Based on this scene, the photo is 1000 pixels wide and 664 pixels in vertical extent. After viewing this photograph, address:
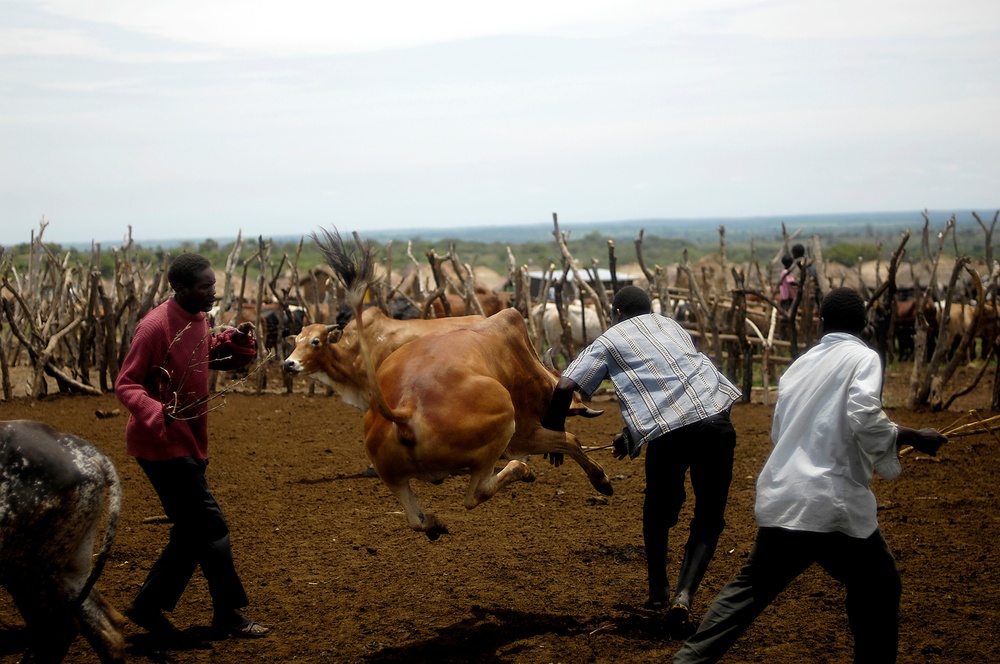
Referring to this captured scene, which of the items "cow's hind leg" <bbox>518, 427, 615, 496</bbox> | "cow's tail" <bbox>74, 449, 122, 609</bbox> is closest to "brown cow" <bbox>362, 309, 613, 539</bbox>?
"cow's hind leg" <bbox>518, 427, 615, 496</bbox>

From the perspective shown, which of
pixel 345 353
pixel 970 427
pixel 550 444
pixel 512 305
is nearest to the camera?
pixel 550 444

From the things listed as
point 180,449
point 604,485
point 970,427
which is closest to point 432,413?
point 180,449

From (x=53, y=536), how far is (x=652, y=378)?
2640 mm

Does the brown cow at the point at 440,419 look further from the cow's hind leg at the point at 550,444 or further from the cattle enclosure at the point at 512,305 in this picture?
the cattle enclosure at the point at 512,305

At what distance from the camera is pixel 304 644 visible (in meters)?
4.70

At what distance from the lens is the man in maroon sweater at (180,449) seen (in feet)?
14.9

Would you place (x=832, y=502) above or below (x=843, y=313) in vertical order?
below

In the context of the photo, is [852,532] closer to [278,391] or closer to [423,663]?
[423,663]

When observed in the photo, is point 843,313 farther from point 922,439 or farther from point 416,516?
point 416,516

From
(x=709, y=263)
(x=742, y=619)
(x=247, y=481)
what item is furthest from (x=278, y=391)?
(x=709, y=263)

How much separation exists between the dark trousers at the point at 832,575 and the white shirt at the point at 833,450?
0.06 m

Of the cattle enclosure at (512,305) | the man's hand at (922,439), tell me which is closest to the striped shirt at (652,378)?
the man's hand at (922,439)

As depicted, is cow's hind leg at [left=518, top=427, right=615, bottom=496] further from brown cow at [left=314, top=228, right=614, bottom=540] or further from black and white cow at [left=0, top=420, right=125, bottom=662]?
black and white cow at [left=0, top=420, right=125, bottom=662]

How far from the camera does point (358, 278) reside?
4.66 meters
